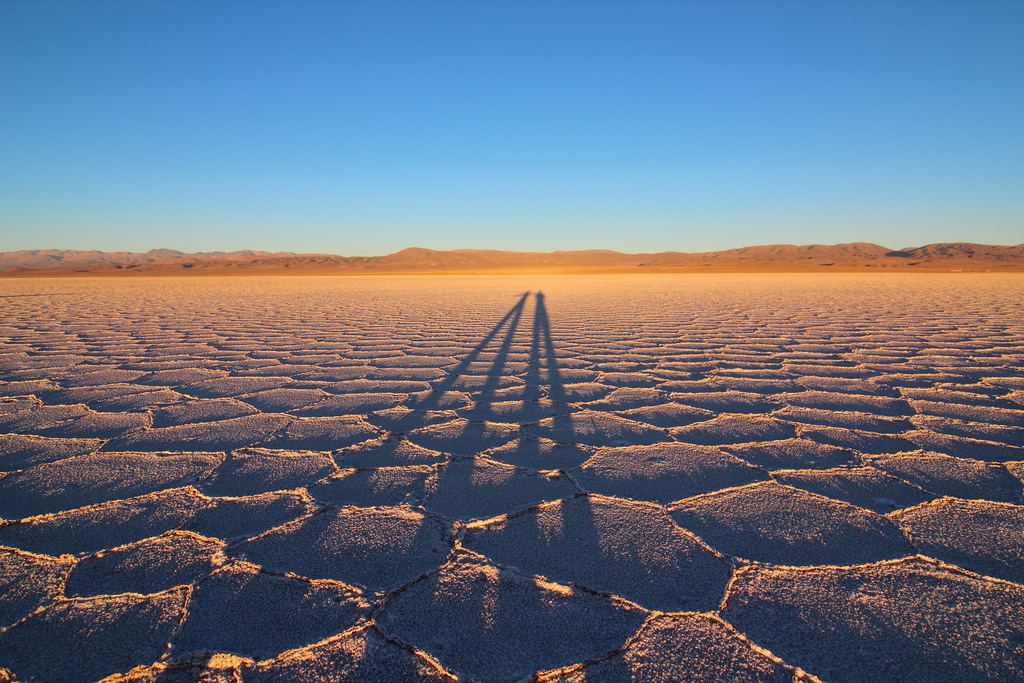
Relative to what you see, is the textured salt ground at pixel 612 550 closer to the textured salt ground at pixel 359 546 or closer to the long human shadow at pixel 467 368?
the textured salt ground at pixel 359 546

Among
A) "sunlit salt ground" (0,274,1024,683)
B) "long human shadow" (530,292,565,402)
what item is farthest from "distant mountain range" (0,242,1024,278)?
"sunlit salt ground" (0,274,1024,683)

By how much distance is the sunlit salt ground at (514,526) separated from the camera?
81 cm

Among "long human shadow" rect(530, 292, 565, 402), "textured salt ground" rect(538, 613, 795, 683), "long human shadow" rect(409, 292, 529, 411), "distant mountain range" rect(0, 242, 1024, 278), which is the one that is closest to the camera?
"textured salt ground" rect(538, 613, 795, 683)

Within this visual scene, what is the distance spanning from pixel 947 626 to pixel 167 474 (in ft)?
6.84

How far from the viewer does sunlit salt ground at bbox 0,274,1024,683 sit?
81cm

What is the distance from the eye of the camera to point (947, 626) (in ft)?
2.83

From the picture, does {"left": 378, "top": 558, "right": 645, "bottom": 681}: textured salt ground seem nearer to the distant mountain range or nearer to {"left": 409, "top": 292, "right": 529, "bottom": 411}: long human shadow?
{"left": 409, "top": 292, "right": 529, "bottom": 411}: long human shadow

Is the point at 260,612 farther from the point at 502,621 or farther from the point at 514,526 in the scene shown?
the point at 514,526

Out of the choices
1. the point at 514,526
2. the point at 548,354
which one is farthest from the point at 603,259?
the point at 514,526

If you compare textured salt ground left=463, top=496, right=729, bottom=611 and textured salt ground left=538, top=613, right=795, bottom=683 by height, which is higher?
textured salt ground left=463, top=496, right=729, bottom=611

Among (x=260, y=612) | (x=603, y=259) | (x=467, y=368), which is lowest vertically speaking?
(x=260, y=612)

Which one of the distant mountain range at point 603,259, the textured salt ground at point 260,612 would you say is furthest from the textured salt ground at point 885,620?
the distant mountain range at point 603,259

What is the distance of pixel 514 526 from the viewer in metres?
1.20

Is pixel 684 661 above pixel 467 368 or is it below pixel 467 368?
below
